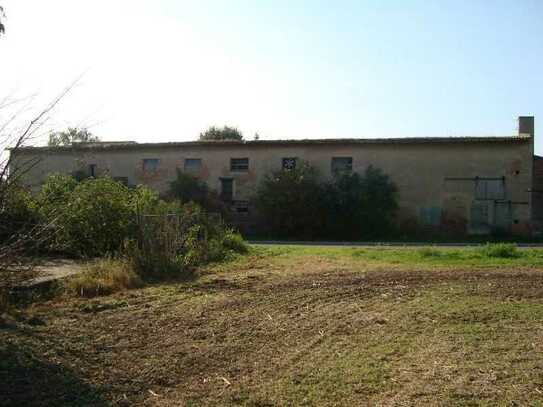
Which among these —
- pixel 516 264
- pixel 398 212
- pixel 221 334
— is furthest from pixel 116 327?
pixel 398 212

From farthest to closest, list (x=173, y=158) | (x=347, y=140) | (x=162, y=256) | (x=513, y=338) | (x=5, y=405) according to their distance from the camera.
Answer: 1. (x=173, y=158)
2. (x=347, y=140)
3. (x=162, y=256)
4. (x=513, y=338)
5. (x=5, y=405)

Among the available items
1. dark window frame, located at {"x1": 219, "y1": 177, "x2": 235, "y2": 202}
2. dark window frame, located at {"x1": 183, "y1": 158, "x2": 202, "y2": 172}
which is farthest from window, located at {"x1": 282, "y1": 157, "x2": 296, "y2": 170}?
dark window frame, located at {"x1": 183, "y1": 158, "x2": 202, "y2": 172}

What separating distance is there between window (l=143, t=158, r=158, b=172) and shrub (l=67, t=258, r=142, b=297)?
27.3 m

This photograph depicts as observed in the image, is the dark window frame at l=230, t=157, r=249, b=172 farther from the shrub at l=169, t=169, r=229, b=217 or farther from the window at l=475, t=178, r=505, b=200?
the window at l=475, t=178, r=505, b=200

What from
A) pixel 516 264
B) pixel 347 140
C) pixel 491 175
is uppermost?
pixel 347 140

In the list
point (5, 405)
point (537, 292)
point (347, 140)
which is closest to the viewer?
point (5, 405)

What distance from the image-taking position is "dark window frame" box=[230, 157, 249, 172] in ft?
118

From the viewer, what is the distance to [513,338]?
20.3 ft

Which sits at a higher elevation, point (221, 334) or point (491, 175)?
point (491, 175)

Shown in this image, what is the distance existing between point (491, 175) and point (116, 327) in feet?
97.0

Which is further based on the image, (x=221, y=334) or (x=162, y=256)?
(x=162, y=256)

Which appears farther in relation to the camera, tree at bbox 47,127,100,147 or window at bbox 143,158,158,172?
window at bbox 143,158,158,172

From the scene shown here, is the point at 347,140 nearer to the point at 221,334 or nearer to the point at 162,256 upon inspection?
the point at 162,256

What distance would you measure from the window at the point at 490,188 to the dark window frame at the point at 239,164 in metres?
14.1
